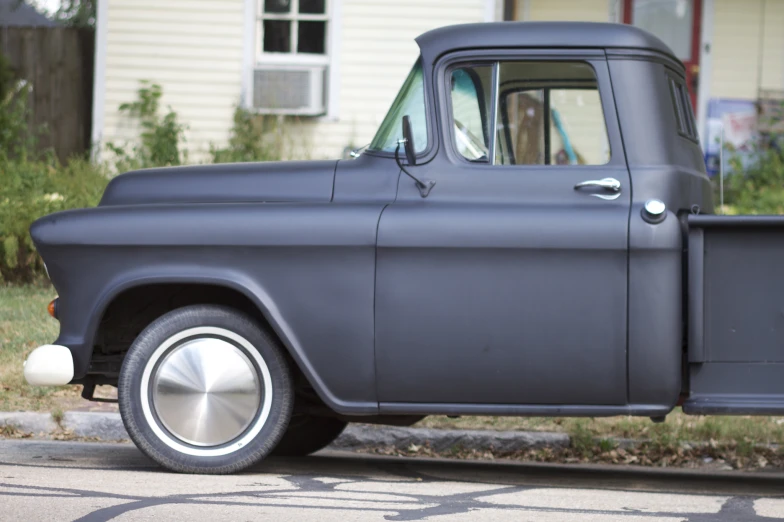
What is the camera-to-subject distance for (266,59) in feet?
45.8

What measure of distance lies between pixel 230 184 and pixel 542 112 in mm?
1418

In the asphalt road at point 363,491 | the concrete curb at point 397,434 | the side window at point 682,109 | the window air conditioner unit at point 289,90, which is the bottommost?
the concrete curb at point 397,434

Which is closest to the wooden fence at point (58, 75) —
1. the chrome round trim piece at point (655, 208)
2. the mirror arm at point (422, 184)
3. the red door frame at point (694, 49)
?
the red door frame at point (694, 49)

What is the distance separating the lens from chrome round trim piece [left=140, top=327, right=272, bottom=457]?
Result: 5066 millimetres

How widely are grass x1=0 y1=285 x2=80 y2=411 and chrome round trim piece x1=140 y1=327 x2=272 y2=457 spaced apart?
1905 mm

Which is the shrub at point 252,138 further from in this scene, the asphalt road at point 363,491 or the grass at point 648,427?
the asphalt road at point 363,491

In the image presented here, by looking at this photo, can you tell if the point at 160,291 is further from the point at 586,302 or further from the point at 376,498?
the point at 586,302

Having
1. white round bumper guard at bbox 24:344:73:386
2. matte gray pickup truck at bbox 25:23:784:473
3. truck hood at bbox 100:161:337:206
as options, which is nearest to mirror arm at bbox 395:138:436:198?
matte gray pickup truck at bbox 25:23:784:473

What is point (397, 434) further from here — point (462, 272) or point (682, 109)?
point (682, 109)

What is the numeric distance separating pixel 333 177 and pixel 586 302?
1.24 metres

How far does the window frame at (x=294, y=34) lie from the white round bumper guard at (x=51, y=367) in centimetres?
918

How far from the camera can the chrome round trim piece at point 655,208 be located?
482 cm

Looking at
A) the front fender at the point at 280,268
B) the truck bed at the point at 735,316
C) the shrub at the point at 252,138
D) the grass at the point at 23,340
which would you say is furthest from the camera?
the shrub at the point at 252,138

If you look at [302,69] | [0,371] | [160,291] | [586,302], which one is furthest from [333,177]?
[302,69]
